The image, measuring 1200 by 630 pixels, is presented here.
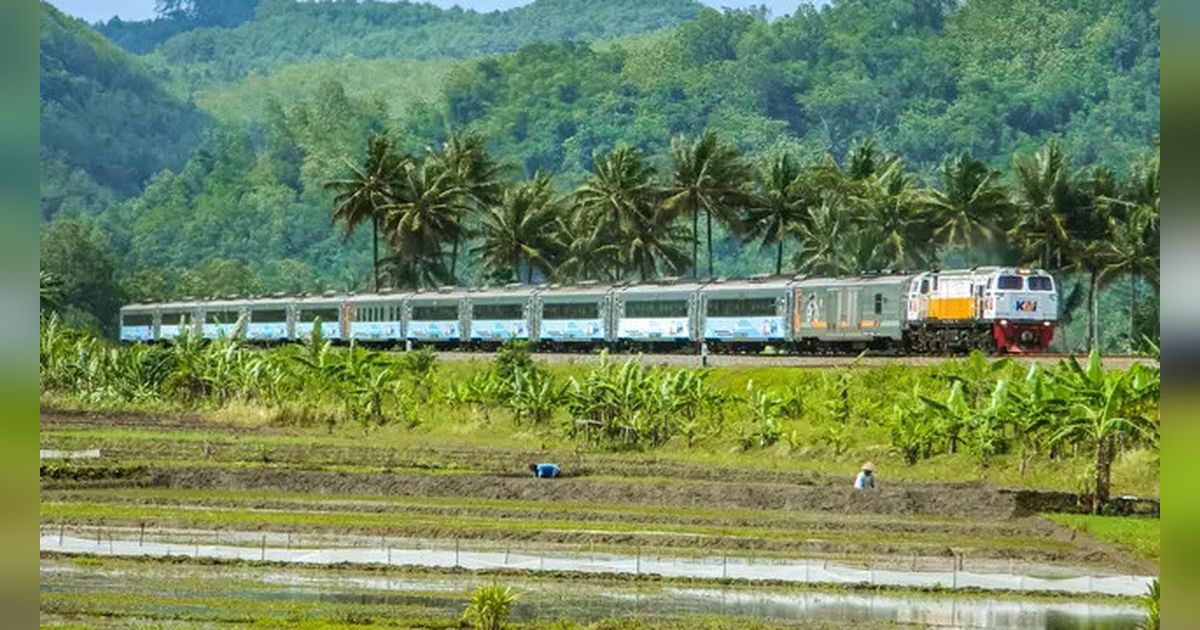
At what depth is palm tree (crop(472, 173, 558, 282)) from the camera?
370ft

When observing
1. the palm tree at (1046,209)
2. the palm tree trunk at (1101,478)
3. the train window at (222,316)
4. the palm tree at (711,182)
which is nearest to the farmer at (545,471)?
the palm tree trunk at (1101,478)

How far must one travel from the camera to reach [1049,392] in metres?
43.4

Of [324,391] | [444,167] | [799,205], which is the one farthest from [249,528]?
[444,167]

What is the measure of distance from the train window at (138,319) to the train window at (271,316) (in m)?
12.1

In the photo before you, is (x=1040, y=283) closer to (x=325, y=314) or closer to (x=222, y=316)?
(x=325, y=314)

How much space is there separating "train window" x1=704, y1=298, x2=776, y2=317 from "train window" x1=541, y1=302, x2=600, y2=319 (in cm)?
782

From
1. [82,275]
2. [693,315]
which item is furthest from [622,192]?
[82,275]

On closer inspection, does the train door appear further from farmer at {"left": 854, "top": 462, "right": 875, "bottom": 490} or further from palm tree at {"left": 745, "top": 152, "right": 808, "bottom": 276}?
palm tree at {"left": 745, "top": 152, "right": 808, "bottom": 276}

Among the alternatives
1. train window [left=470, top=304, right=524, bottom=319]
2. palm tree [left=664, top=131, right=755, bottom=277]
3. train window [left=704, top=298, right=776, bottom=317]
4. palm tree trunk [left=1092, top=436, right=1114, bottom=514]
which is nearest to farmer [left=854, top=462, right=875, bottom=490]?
palm tree trunk [left=1092, top=436, right=1114, bottom=514]

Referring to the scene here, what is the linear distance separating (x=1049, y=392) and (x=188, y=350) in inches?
1592

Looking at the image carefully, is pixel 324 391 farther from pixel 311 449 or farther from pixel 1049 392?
pixel 1049 392

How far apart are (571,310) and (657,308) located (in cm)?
592

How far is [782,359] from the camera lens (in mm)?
71062

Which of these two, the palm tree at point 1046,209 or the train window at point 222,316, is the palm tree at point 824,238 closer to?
the palm tree at point 1046,209
